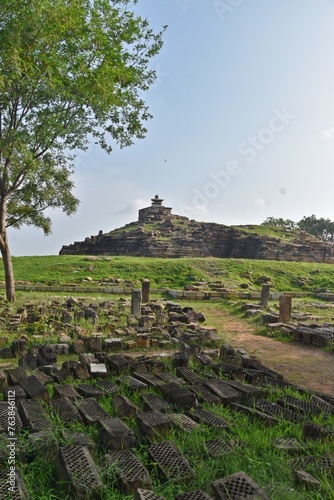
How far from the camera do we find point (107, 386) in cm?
489

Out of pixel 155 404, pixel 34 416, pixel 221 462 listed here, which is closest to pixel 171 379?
pixel 155 404

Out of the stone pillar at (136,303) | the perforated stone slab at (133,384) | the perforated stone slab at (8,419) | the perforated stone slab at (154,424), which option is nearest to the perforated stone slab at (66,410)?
the perforated stone slab at (8,419)

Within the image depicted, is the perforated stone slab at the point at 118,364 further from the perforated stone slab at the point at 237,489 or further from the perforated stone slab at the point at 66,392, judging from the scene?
the perforated stone slab at the point at 237,489

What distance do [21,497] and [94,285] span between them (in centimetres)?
1936

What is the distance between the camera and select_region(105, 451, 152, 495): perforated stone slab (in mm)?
2631

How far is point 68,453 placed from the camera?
113 inches

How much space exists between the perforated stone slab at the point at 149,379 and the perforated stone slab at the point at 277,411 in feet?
4.16

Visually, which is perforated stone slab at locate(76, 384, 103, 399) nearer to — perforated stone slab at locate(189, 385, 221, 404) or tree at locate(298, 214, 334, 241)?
Result: perforated stone slab at locate(189, 385, 221, 404)

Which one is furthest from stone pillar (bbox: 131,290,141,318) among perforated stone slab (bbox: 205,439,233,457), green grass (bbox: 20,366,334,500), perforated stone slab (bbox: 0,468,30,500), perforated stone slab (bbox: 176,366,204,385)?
perforated stone slab (bbox: 0,468,30,500)

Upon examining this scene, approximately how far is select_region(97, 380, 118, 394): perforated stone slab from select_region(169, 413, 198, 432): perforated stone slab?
1.09 m

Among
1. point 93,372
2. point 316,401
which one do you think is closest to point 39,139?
point 93,372

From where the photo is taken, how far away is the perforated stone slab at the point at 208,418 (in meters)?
3.65

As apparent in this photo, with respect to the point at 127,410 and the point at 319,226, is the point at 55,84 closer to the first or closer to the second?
the point at 127,410

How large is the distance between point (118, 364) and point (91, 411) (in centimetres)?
191
